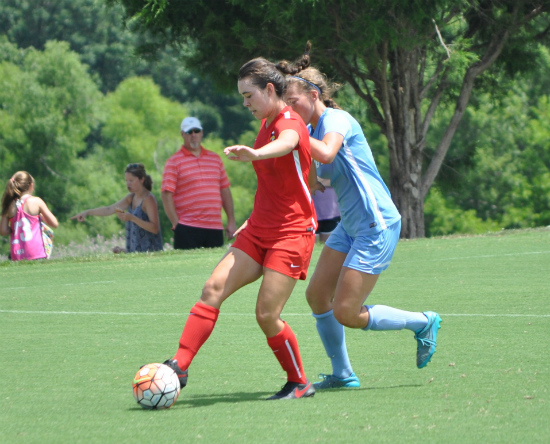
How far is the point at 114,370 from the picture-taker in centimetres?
632

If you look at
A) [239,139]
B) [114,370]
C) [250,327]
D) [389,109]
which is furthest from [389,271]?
[239,139]

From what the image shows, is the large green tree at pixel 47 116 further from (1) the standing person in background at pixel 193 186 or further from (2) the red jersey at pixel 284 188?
(2) the red jersey at pixel 284 188

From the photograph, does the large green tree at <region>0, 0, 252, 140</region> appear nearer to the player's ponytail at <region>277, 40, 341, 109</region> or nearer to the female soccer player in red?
the player's ponytail at <region>277, 40, 341, 109</region>

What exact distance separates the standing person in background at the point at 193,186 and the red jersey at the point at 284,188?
7.24 meters

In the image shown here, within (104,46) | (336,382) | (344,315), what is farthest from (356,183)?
(104,46)

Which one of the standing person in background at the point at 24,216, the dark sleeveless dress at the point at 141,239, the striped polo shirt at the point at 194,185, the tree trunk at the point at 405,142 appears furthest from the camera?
the tree trunk at the point at 405,142

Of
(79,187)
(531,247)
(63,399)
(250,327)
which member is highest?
(63,399)

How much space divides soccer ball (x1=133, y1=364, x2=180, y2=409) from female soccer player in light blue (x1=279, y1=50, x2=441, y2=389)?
1.06m

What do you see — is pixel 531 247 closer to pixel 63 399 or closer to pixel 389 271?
pixel 389 271

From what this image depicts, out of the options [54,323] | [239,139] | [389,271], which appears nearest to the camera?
[54,323]

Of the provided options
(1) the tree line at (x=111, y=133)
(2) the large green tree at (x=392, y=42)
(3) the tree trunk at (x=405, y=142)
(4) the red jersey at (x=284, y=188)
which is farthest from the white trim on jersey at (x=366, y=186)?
(1) the tree line at (x=111, y=133)

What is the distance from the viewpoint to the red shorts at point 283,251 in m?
5.24

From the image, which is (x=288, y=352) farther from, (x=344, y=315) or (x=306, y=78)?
(x=306, y=78)

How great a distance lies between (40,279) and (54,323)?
12.3 feet
